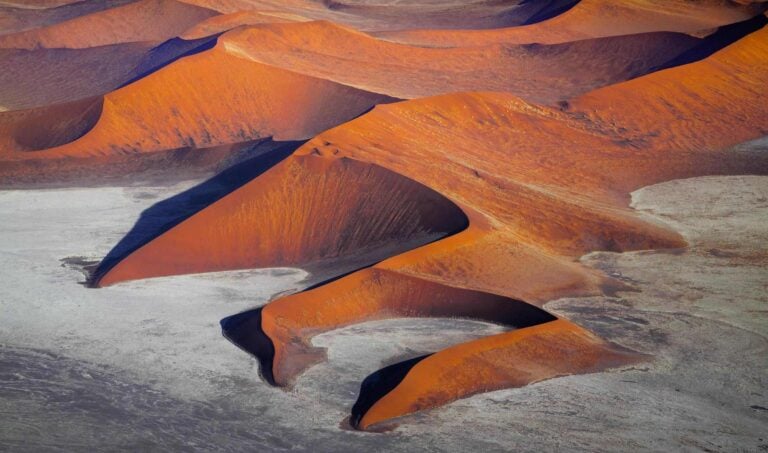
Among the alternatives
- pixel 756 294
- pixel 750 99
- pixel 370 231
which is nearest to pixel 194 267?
pixel 370 231

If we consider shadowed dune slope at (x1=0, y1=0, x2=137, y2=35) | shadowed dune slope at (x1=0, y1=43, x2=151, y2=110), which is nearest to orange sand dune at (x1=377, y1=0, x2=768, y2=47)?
shadowed dune slope at (x1=0, y1=43, x2=151, y2=110)

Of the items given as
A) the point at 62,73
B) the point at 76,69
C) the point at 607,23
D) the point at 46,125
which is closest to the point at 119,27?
the point at 76,69

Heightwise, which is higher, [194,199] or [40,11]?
[40,11]

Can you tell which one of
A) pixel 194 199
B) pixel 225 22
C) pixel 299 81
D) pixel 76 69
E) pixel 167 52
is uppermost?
pixel 225 22

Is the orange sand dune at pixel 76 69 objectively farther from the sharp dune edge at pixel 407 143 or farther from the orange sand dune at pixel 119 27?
the orange sand dune at pixel 119 27

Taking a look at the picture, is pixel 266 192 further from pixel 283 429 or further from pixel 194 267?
pixel 283 429

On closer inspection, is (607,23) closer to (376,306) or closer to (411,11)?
(411,11)
